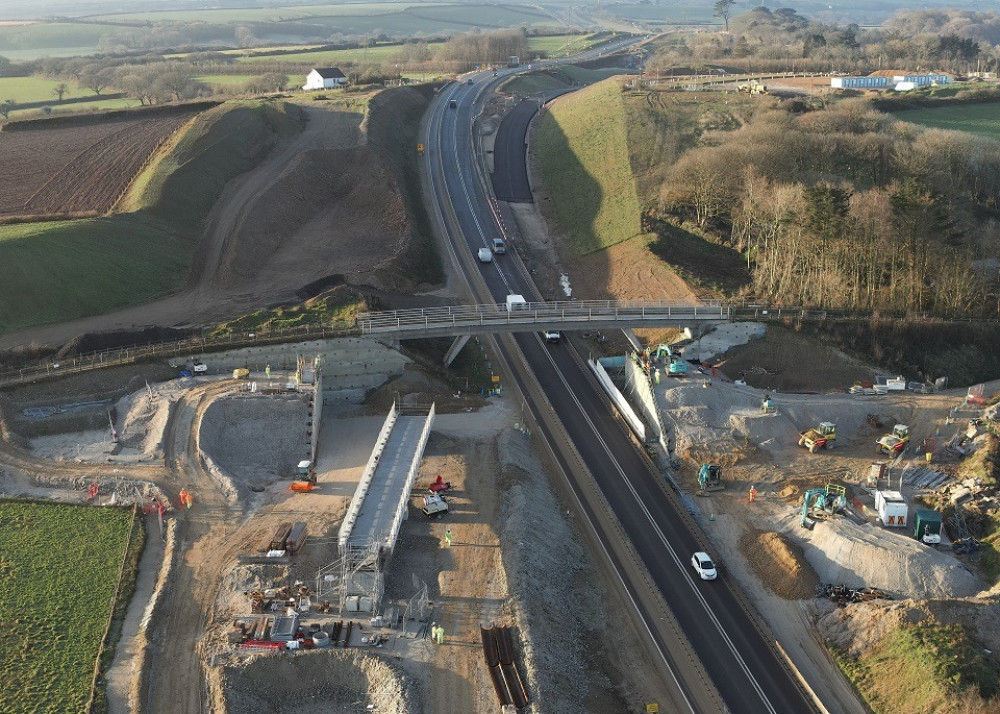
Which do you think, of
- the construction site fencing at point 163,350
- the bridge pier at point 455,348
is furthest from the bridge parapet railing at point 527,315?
the construction site fencing at point 163,350

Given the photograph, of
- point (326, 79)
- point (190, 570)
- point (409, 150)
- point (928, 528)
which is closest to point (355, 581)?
point (190, 570)

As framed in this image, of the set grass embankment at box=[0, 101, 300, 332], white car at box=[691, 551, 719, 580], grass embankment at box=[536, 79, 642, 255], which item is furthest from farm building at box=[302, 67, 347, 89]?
white car at box=[691, 551, 719, 580]

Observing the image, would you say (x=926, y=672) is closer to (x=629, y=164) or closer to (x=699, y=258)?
(x=699, y=258)

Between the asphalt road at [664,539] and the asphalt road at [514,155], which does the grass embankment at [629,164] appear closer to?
the asphalt road at [514,155]

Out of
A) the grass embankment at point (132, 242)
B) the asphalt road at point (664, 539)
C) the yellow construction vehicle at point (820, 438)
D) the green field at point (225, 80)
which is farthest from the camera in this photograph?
the green field at point (225, 80)

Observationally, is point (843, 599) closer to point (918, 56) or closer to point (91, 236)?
point (91, 236)

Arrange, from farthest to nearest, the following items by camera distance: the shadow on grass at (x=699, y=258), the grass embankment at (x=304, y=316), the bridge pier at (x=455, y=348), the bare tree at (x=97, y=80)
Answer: the bare tree at (x=97, y=80)
the shadow on grass at (x=699, y=258)
the grass embankment at (x=304, y=316)
the bridge pier at (x=455, y=348)

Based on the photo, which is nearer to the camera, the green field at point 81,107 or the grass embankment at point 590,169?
the grass embankment at point 590,169

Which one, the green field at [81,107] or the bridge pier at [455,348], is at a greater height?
the green field at [81,107]
